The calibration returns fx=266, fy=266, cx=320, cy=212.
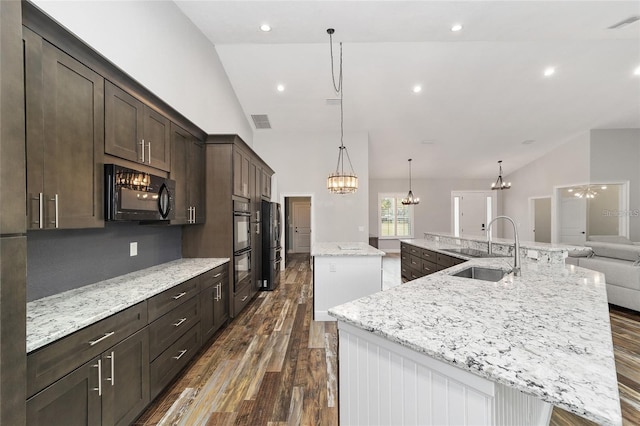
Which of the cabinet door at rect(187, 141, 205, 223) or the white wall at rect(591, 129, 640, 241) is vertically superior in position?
the white wall at rect(591, 129, 640, 241)

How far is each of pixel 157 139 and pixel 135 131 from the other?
0.29 meters

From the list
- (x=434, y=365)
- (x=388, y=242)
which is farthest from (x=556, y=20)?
(x=388, y=242)

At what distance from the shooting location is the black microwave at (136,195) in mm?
1778

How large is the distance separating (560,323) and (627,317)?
3.84 metres

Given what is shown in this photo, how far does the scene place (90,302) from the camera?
1.58 metres

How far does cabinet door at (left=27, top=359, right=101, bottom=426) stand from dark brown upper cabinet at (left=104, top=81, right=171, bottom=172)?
1.33m

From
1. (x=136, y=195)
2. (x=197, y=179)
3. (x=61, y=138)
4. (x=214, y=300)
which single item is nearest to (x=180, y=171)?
(x=197, y=179)

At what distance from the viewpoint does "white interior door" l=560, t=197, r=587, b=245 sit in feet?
23.0

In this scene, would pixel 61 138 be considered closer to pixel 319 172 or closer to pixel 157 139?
pixel 157 139

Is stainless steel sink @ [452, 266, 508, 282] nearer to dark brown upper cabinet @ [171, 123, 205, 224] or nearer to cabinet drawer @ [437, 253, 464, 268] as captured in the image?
cabinet drawer @ [437, 253, 464, 268]

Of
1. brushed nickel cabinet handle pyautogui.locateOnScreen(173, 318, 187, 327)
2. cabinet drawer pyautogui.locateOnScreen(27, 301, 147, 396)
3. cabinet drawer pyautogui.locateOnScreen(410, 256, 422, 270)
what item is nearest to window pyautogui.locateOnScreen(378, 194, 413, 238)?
cabinet drawer pyautogui.locateOnScreen(410, 256, 422, 270)

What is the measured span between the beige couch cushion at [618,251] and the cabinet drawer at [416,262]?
2.50m

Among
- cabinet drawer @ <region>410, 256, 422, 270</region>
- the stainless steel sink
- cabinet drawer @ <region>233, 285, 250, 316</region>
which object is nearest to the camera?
the stainless steel sink

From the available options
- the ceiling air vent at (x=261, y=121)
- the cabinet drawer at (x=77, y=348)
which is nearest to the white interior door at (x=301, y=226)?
the ceiling air vent at (x=261, y=121)
